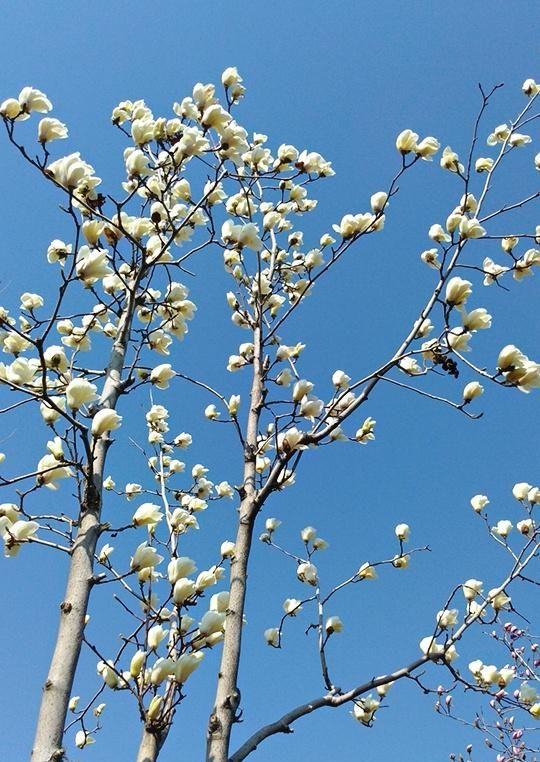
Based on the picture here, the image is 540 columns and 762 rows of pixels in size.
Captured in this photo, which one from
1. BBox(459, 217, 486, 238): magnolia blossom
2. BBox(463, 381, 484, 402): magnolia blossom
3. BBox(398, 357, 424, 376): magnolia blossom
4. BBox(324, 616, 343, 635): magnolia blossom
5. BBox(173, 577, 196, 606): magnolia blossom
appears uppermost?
BBox(459, 217, 486, 238): magnolia blossom

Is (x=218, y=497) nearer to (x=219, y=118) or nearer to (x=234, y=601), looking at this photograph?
(x=234, y=601)

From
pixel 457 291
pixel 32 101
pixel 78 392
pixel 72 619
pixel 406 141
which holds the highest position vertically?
pixel 406 141

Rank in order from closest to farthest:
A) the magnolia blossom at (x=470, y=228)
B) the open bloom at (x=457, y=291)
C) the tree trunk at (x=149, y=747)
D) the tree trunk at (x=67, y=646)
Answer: the tree trunk at (x=67, y=646) < the tree trunk at (x=149, y=747) < the open bloom at (x=457, y=291) < the magnolia blossom at (x=470, y=228)

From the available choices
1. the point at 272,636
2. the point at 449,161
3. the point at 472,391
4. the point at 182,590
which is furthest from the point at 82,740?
the point at 449,161

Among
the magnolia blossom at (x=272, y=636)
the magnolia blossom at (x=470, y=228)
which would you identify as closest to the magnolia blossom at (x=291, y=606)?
the magnolia blossom at (x=272, y=636)

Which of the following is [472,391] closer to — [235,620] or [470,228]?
[470,228]

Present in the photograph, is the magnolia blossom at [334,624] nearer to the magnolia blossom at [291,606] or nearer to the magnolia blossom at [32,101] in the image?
the magnolia blossom at [291,606]

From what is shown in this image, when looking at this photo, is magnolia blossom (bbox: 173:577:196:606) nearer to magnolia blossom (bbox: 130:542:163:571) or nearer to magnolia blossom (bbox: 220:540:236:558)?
magnolia blossom (bbox: 130:542:163:571)

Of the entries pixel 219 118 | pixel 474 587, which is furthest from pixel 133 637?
pixel 219 118

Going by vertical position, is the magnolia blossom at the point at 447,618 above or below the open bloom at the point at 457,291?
below

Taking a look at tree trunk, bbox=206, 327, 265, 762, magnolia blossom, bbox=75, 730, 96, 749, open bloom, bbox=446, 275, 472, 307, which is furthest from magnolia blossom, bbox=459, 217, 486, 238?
magnolia blossom, bbox=75, 730, 96, 749

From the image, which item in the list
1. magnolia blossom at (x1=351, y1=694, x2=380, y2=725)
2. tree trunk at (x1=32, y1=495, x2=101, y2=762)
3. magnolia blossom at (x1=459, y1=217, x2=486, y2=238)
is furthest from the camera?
magnolia blossom at (x1=351, y1=694, x2=380, y2=725)

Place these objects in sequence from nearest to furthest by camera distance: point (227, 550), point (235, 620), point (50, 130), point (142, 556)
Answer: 1. point (142, 556)
2. point (50, 130)
3. point (235, 620)
4. point (227, 550)

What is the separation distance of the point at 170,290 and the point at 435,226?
4.26 ft
